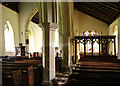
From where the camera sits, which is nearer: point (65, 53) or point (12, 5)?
point (65, 53)

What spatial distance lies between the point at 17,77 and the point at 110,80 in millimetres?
1931

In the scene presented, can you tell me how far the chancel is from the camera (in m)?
3.06

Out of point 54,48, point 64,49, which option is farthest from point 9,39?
point 54,48

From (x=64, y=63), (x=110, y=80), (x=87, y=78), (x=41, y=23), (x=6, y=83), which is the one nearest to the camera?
(x=110, y=80)

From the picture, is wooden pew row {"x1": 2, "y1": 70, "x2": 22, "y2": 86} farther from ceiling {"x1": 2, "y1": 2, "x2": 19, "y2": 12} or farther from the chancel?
ceiling {"x1": 2, "y1": 2, "x2": 19, "y2": 12}

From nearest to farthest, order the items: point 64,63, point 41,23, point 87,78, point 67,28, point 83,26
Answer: point 87,78 → point 41,23 → point 64,63 → point 67,28 → point 83,26

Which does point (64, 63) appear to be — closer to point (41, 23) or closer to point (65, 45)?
point (65, 45)

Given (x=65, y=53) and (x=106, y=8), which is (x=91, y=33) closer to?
(x=106, y=8)

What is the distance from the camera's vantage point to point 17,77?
3143 mm

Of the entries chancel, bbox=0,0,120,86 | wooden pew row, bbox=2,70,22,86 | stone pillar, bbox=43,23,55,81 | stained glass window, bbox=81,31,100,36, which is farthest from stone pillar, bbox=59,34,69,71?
stained glass window, bbox=81,31,100,36

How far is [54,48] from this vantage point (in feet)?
14.7

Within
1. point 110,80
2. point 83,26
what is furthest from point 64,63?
point 83,26

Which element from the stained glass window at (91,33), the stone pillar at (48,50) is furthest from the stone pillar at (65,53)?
the stained glass window at (91,33)

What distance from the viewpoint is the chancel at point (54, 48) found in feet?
10.0
